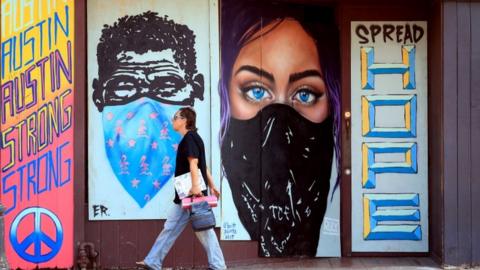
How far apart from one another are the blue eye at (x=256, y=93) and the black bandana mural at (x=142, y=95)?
565mm

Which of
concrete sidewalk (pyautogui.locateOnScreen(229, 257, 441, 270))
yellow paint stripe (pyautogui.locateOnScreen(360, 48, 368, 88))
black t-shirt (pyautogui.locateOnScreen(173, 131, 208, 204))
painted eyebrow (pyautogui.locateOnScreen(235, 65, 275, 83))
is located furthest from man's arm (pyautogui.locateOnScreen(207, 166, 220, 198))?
yellow paint stripe (pyautogui.locateOnScreen(360, 48, 368, 88))

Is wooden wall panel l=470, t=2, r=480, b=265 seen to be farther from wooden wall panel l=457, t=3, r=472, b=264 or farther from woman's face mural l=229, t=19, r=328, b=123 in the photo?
woman's face mural l=229, t=19, r=328, b=123

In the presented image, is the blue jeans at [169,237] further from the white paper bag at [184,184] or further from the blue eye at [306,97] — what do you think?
the blue eye at [306,97]

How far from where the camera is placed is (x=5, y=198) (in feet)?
28.2

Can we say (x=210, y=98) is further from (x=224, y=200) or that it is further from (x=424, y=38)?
(x=424, y=38)

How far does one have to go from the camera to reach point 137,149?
29.9ft

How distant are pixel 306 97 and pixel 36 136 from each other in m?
3.09

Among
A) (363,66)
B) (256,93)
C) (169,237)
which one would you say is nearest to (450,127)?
(363,66)

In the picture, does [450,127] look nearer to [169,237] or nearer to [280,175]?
[280,175]

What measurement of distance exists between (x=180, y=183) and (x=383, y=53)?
3.02m

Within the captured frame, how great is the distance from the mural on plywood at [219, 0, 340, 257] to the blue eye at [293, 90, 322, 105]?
0.04 feet

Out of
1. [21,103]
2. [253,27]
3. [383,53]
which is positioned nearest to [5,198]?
[21,103]

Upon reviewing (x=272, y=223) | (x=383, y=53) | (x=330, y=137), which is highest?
(x=383, y=53)

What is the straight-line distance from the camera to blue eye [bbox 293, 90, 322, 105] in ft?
31.4
